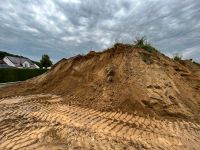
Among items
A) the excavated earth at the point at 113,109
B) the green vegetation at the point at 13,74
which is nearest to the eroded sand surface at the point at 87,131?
the excavated earth at the point at 113,109

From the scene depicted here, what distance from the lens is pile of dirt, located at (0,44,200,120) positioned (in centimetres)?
907

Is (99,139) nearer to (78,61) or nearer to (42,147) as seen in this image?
(42,147)

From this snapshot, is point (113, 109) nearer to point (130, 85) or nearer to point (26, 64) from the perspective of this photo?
point (130, 85)

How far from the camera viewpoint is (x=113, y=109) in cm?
Result: 875

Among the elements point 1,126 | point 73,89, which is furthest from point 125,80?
point 1,126

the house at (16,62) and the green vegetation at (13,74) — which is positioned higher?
the house at (16,62)

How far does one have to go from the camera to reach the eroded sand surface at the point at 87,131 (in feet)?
19.5

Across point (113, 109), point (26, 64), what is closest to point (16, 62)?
point (26, 64)

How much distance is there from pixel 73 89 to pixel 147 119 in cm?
487

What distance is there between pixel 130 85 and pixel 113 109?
1.49 m

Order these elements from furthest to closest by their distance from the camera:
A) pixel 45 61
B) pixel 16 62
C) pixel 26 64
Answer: pixel 26 64 → pixel 16 62 → pixel 45 61

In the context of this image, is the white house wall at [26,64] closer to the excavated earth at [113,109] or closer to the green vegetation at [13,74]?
the green vegetation at [13,74]

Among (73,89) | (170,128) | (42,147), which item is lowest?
(42,147)

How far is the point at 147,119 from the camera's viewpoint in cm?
798
